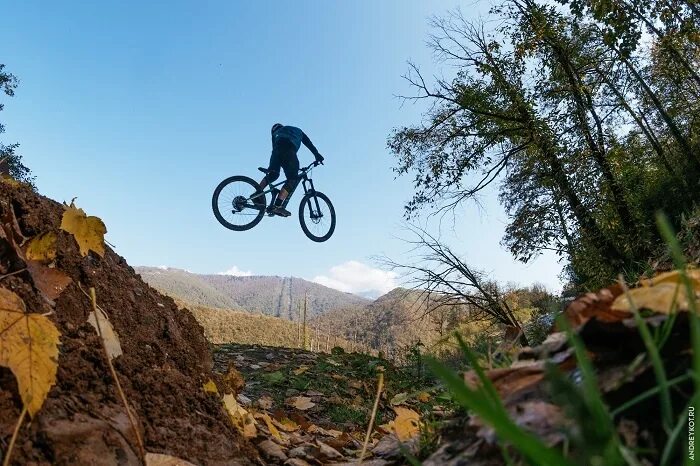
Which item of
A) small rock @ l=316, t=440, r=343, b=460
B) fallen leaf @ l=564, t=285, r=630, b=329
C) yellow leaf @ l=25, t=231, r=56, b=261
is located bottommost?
small rock @ l=316, t=440, r=343, b=460

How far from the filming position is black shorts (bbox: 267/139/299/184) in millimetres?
9359

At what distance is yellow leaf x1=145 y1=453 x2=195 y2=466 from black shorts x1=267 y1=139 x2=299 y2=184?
8.24 metres

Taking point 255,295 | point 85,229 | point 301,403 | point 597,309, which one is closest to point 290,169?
point 301,403

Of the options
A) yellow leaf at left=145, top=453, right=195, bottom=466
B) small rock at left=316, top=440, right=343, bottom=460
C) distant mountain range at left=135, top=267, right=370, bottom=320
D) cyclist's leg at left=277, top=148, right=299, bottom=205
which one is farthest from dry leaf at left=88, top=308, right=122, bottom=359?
distant mountain range at left=135, top=267, right=370, bottom=320

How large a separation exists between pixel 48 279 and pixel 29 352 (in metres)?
0.60

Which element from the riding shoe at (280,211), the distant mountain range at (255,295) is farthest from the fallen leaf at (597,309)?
the distant mountain range at (255,295)

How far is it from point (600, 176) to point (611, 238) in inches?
55.2

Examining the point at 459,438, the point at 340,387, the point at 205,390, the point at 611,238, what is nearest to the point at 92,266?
the point at 205,390

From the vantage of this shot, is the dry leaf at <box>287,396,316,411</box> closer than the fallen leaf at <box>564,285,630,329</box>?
No

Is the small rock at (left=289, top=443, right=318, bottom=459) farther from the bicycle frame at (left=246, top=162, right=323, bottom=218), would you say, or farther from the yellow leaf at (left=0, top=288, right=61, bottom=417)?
the bicycle frame at (left=246, top=162, right=323, bottom=218)

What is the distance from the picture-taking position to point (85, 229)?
179 centimetres

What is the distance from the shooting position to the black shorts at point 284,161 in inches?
368

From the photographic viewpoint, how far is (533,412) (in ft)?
1.94

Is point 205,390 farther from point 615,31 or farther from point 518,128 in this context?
point 518,128
